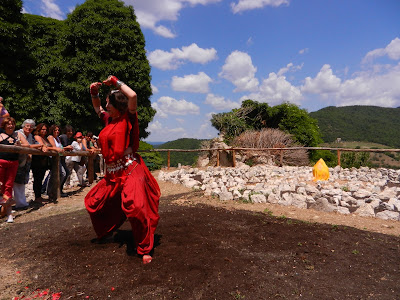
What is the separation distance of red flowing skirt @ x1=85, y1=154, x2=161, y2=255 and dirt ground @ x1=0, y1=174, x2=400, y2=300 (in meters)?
0.26

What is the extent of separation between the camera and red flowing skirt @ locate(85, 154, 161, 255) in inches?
121

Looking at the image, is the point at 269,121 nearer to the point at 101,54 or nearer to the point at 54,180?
the point at 101,54

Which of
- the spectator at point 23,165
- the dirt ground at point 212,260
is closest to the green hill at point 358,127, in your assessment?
the dirt ground at point 212,260

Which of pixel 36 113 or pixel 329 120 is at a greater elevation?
pixel 329 120

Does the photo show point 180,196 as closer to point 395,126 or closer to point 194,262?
point 194,262

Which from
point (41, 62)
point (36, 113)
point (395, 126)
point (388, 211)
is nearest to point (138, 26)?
point (41, 62)

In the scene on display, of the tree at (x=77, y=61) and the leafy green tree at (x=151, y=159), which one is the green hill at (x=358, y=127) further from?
the tree at (x=77, y=61)

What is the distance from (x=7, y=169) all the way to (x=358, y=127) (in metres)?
72.3

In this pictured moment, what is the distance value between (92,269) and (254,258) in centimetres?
179

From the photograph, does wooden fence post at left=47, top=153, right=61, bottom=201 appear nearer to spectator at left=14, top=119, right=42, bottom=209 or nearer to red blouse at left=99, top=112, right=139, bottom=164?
spectator at left=14, top=119, right=42, bottom=209

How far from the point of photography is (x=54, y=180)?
7.18m

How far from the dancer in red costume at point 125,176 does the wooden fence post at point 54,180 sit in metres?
4.20

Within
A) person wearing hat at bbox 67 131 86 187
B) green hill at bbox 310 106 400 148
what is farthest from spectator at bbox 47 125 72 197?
green hill at bbox 310 106 400 148

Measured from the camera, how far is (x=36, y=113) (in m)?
15.3
